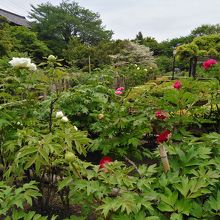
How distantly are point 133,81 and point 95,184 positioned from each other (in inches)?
390

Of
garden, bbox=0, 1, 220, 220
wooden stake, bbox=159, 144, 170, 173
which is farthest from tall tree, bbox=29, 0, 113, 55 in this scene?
wooden stake, bbox=159, 144, 170, 173

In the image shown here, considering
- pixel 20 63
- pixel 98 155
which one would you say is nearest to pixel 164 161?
pixel 20 63

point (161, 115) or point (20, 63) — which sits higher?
point (20, 63)

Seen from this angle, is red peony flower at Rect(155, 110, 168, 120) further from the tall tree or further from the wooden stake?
the tall tree

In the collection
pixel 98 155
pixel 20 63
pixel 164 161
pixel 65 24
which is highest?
pixel 65 24

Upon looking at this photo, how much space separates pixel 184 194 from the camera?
1.46 m

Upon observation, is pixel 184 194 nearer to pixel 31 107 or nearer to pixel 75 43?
pixel 31 107

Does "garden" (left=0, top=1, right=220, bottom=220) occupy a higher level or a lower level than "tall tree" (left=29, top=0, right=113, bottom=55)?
lower

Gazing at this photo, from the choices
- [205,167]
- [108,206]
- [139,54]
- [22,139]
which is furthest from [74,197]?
[139,54]

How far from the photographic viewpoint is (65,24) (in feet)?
86.2

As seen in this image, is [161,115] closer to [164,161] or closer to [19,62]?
[164,161]

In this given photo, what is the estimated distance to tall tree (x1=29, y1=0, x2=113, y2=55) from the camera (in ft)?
83.4

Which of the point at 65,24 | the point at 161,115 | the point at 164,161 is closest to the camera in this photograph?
the point at 164,161

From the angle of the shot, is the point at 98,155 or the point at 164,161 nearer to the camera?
the point at 164,161
